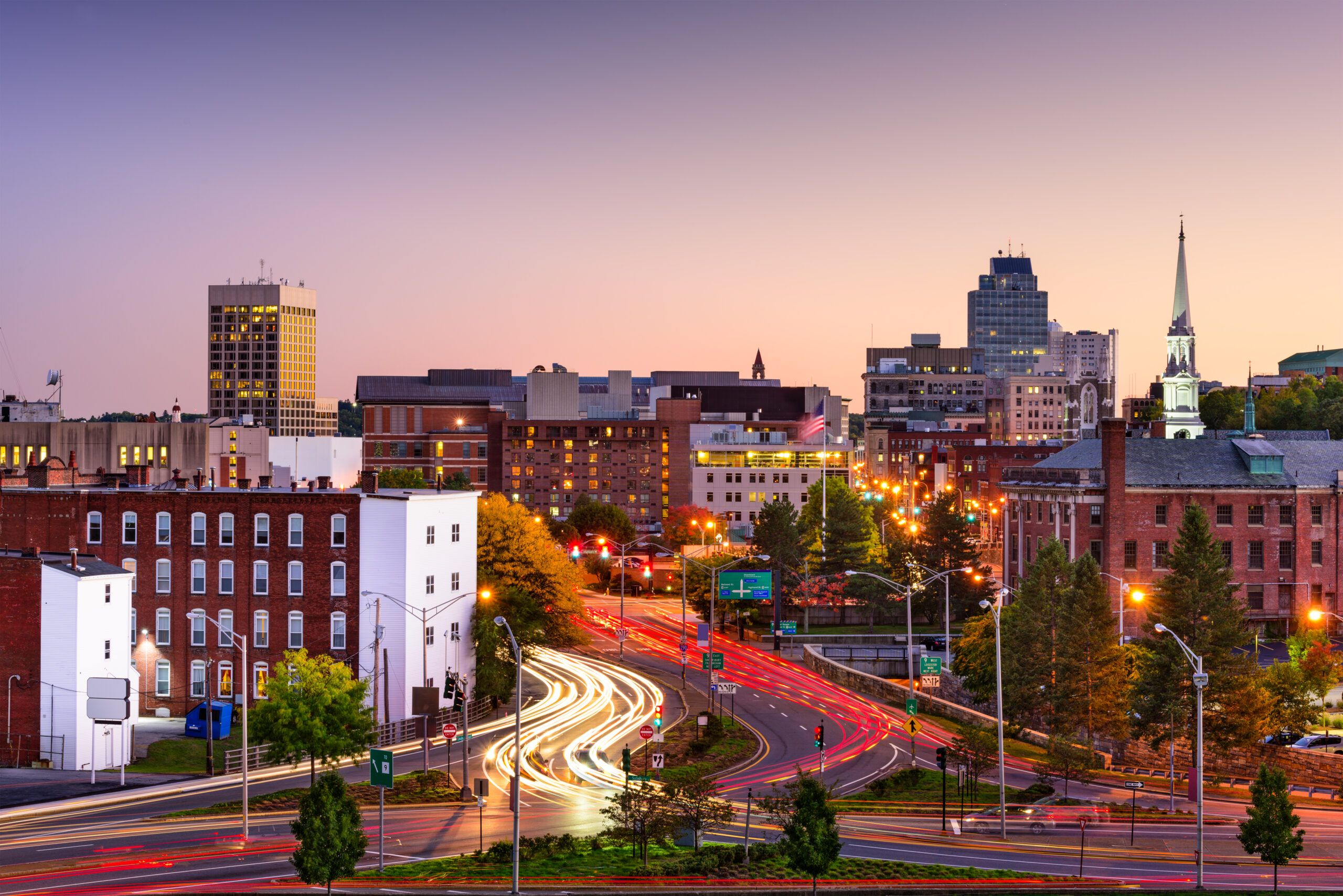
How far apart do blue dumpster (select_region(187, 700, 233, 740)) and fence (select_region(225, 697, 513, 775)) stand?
335cm

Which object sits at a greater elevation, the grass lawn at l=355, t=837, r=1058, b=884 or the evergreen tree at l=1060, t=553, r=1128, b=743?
the evergreen tree at l=1060, t=553, r=1128, b=743

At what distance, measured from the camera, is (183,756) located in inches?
2692

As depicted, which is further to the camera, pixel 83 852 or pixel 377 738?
pixel 377 738

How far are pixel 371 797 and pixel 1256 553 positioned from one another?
A: 7414 centimetres

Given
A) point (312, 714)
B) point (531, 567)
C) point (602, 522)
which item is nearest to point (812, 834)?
point (312, 714)

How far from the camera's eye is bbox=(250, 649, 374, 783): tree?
60.0 meters

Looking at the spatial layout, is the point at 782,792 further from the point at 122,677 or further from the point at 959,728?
the point at 122,677

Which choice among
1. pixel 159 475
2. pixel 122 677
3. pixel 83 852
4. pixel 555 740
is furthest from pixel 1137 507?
pixel 159 475

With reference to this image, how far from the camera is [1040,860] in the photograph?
48.8m

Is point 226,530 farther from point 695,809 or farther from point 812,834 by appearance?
point 812,834

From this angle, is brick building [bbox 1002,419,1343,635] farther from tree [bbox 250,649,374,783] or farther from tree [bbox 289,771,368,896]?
tree [bbox 289,771,368,896]

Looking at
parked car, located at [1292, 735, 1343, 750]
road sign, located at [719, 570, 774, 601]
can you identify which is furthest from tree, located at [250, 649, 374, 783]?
parked car, located at [1292, 735, 1343, 750]

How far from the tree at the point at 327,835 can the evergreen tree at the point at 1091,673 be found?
140 ft

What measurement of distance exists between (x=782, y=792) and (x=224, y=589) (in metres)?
35.5
